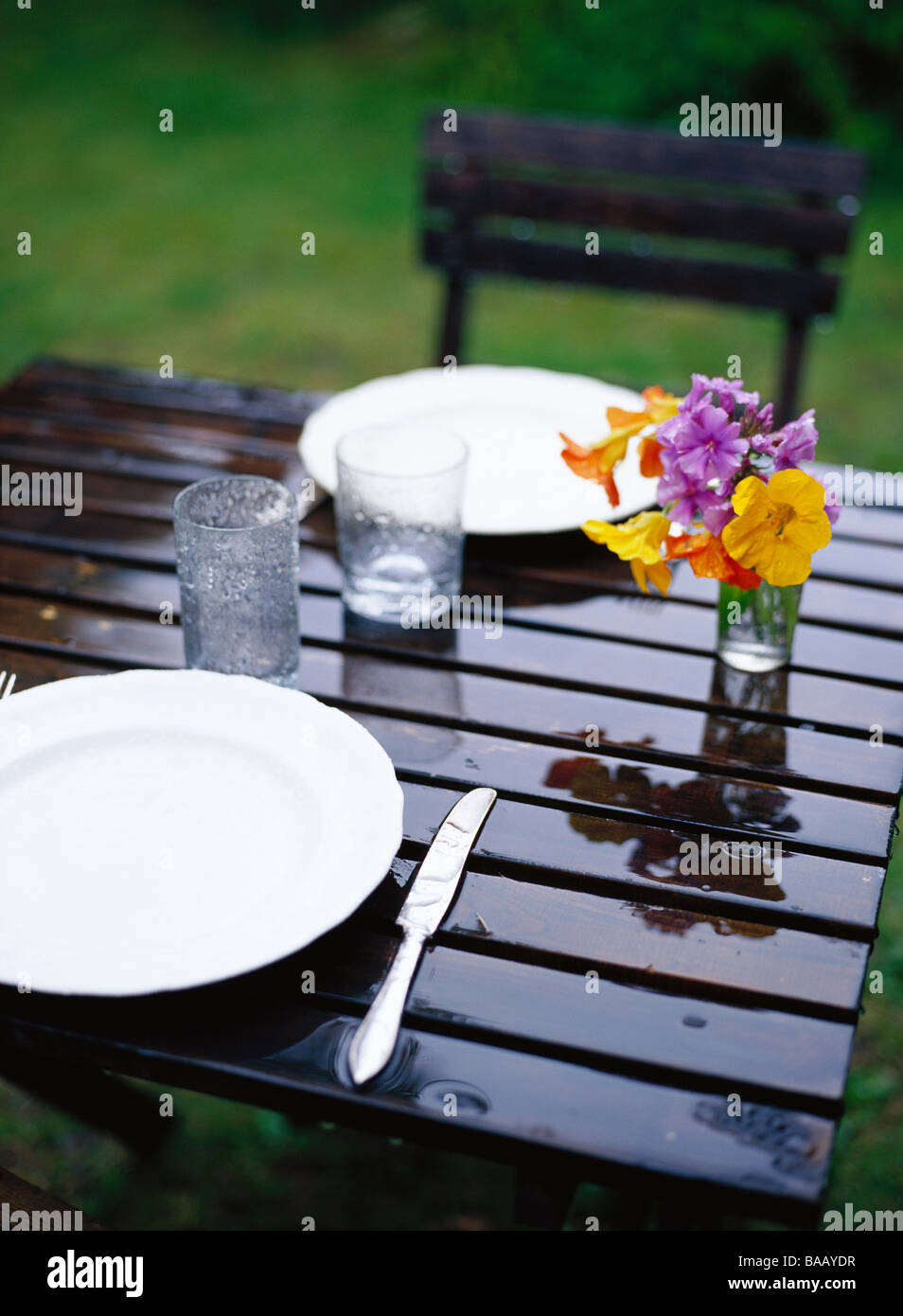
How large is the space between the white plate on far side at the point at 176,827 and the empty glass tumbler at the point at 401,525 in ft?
0.79

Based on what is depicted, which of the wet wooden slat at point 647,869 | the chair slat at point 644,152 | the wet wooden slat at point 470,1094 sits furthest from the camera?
the chair slat at point 644,152

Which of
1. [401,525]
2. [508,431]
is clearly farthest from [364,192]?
[401,525]

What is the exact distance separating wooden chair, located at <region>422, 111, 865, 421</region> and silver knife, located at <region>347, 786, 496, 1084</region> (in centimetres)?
136

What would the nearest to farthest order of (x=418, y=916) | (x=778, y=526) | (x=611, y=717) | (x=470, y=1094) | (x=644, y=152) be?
(x=470, y=1094) < (x=418, y=916) < (x=778, y=526) < (x=611, y=717) < (x=644, y=152)

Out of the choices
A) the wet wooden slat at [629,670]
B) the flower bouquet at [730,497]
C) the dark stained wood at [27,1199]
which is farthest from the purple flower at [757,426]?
the dark stained wood at [27,1199]

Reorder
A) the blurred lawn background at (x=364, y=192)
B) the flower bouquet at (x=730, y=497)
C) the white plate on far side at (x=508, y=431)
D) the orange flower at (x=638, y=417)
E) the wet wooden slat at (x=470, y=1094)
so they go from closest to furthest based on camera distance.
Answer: the wet wooden slat at (x=470, y=1094), the flower bouquet at (x=730, y=497), the orange flower at (x=638, y=417), the white plate on far side at (x=508, y=431), the blurred lawn background at (x=364, y=192)

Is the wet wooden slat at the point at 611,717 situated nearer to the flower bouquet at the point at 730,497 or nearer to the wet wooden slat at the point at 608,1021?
the flower bouquet at the point at 730,497

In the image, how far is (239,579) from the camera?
1.14 m

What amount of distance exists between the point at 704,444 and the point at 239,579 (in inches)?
17.0

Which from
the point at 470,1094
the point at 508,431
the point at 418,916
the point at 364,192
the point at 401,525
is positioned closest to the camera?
the point at 470,1094

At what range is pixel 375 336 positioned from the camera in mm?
4430

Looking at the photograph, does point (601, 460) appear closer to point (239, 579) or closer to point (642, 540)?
point (642, 540)

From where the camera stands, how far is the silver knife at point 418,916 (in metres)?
0.83

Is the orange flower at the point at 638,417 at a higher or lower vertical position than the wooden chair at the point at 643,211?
lower
